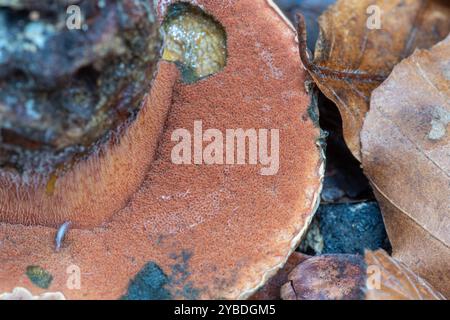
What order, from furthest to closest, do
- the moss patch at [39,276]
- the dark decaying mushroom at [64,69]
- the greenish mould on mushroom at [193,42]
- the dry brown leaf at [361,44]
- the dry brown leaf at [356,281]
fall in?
Answer: the dry brown leaf at [361,44]
the greenish mould on mushroom at [193,42]
the dry brown leaf at [356,281]
the moss patch at [39,276]
the dark decaying mushroom at [64,69]

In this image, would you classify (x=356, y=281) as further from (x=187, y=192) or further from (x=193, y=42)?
(x=193, y=42)

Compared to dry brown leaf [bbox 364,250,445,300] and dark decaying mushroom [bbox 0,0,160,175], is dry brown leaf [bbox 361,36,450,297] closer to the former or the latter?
dry brown leaf [bbox 364,250,445,300]

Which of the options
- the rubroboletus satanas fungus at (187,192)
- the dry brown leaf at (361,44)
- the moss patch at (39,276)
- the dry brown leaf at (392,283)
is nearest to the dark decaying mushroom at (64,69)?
the rubroboletus satanas fungus at (187,192)

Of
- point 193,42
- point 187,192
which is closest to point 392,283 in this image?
point 187,192

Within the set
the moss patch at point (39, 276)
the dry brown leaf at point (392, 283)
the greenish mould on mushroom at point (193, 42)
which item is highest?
the greenish mould on mushroom at point (193, 42)

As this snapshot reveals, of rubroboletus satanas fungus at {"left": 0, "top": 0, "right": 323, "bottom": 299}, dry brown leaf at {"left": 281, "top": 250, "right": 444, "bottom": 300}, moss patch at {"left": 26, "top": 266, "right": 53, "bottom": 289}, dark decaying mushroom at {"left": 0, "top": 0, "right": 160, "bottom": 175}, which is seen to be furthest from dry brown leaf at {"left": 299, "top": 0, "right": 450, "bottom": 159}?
moss patch at {"left": 26, "top": 266, "right": 53, "bottom": 289}

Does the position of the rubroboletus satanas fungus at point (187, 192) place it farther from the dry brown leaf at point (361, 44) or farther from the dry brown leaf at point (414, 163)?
the dry brown leaf at point (414, 163)
